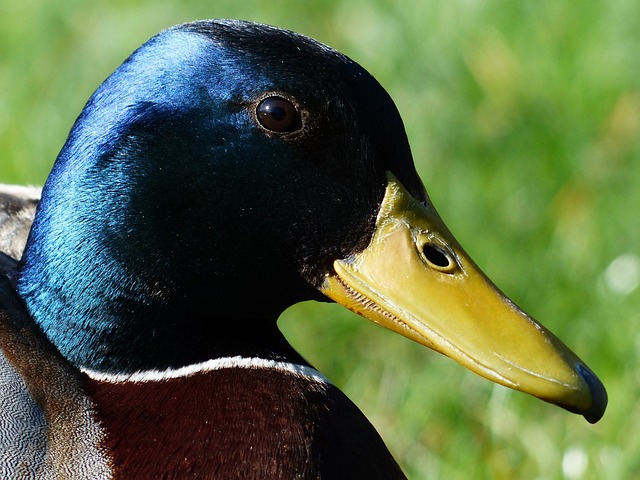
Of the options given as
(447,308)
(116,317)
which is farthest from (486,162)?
(116,317)

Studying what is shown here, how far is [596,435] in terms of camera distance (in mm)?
2992

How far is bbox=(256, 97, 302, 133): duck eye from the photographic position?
6.63ft

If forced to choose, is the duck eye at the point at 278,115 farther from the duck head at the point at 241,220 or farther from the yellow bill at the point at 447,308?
the yellow bill at the point at 447,308

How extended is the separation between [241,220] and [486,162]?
2.31 meters

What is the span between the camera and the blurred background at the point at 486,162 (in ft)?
10.1

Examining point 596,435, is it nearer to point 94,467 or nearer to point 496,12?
point 94,467

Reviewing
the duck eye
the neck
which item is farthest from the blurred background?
the duck eye

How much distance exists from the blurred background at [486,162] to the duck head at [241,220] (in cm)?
89

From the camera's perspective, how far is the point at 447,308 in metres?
2.08

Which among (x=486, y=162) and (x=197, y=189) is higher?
(x=197, y=189)

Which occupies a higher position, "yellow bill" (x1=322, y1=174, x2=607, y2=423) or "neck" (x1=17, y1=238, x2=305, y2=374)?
"yellow bill" (x1=322, y1=174, x2=607, y2=423)

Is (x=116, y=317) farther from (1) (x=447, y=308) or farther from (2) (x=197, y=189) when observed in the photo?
(1) (x=447, y=308)

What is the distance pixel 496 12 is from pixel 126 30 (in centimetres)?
146

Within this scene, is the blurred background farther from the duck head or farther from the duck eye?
the duck eye
